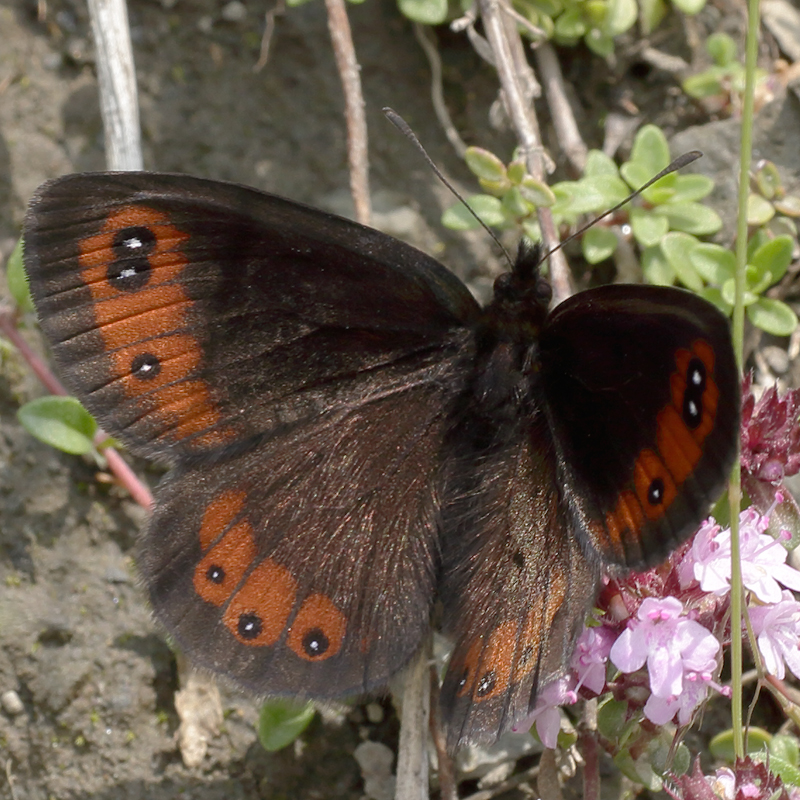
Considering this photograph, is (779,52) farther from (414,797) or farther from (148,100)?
(414,797)

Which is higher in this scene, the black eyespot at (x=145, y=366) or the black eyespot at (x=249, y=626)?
the black eyespot at (x=145, y=366)

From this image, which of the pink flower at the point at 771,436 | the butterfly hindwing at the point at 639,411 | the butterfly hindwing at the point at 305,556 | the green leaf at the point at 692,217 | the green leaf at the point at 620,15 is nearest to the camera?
the butterfly hindwing at the point at 639,411

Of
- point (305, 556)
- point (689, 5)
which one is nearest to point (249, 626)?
point (305, 556)

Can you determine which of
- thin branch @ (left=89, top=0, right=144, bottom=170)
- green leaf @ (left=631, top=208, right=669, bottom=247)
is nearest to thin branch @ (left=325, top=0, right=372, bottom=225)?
thin branch @ (left=89, top=0, right=144, bottom=170)

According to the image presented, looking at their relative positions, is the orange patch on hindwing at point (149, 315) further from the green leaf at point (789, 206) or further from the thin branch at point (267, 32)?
the green leaf at point (789, 206)

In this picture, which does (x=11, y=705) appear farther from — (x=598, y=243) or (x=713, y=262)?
(x=713, y=262)

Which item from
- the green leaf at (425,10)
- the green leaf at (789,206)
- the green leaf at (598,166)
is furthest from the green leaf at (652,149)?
the green leaf at (425,10)

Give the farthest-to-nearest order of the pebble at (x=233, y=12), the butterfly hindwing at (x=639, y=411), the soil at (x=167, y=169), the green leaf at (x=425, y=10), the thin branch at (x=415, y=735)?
1. the pebble at (x=233, y=12)
2. the green leaf at (x=425, y=10)
3. the soil at (x=167, y=169)
4. the thin branch at (x=415, y=735)
5. the butterfly hindwing at (x=639, y=411)

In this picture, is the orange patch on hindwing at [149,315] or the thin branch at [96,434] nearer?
the orange patch on hindwing at [149,315]
